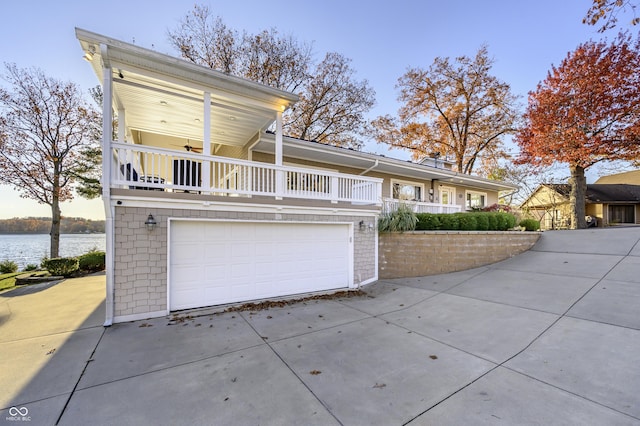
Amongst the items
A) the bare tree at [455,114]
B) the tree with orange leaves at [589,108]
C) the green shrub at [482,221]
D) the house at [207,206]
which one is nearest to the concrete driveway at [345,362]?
the house at [207,206]

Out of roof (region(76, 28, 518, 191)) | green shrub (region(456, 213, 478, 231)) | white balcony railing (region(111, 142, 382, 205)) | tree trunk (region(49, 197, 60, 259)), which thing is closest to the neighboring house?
green shrub (region(456, 213, 478, 231))

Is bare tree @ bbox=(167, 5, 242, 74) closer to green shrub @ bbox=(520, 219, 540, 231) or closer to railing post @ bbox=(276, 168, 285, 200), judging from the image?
railing post @ bbox=(276, 168, 285, 200)

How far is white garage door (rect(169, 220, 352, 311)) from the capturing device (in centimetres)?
561

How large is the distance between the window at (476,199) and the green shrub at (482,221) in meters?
6.56

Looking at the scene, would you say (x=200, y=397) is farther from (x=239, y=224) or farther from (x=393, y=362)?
(x=239, y=224)

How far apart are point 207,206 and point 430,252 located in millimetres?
6832

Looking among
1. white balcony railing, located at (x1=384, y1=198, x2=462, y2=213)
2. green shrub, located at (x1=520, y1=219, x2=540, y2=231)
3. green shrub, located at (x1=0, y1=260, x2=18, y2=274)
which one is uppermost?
white balcony railing, located at (x1=384, y1=198, x2=462, y2=213)

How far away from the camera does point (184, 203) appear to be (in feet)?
18.0

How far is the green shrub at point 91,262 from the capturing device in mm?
10725

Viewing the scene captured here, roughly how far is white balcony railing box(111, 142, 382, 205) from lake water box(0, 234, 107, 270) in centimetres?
829

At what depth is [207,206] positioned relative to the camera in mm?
5723

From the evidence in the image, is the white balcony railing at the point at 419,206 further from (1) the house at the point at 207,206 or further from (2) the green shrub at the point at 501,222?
(2) the green shrub at the point at 501,222

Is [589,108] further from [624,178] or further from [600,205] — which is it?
[624,178]

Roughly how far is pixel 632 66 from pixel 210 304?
20.1m
